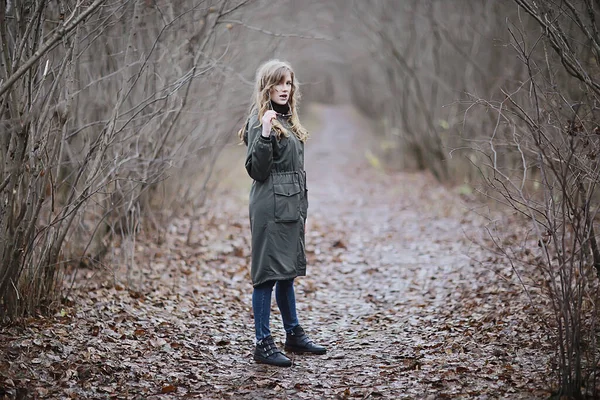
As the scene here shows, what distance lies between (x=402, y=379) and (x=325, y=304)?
2211 millimetres

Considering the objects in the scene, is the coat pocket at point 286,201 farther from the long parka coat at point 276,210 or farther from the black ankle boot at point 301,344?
the black ankle boot at point 301,344

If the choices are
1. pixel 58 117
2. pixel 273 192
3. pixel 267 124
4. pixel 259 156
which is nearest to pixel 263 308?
pixel 273 192

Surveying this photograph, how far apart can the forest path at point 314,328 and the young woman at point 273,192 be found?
543 mm

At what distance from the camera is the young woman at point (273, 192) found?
3.92 meters

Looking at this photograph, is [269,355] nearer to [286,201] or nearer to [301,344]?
[301,344]

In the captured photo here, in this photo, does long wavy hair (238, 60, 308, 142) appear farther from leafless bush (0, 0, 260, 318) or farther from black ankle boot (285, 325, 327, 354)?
black ankle boot (285, 325, 327, 354)

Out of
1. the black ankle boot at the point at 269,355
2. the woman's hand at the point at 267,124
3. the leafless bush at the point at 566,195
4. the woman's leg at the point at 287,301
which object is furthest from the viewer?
the woman's leg at the point at 287,301

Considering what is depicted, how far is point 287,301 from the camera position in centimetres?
425

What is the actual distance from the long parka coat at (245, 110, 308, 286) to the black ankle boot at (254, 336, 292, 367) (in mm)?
466

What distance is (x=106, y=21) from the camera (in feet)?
15.4

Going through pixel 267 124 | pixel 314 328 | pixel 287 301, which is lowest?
pixel 314 328

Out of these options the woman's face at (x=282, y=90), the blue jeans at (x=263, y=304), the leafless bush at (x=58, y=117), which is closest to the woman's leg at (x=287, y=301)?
the blue jeans at (x=263, y=304)

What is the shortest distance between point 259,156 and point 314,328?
1.92 meters

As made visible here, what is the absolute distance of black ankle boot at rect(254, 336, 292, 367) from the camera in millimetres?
4039
